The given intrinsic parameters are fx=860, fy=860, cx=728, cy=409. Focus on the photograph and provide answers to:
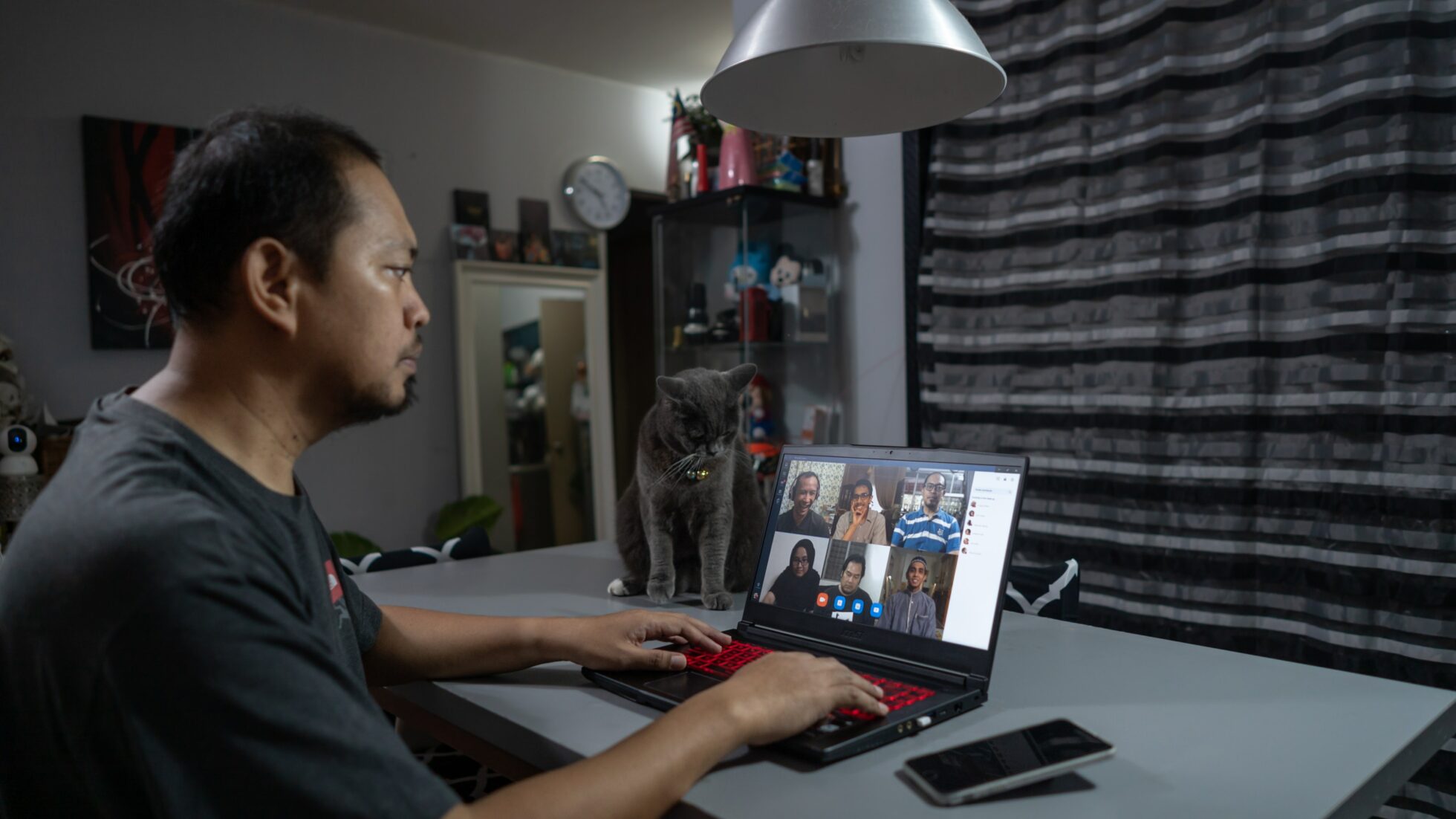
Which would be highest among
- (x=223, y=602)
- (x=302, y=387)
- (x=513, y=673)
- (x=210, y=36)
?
(x=210, y=36)

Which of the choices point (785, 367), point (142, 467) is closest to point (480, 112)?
point (785, 367)

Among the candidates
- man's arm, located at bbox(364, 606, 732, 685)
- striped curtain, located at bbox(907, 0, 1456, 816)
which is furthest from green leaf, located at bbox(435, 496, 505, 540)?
man's arm, located at bbox(364, 606, 732, 685)

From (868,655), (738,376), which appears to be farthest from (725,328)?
(868,655)

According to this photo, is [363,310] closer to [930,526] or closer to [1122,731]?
[930,526]

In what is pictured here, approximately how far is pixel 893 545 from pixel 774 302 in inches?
65.1

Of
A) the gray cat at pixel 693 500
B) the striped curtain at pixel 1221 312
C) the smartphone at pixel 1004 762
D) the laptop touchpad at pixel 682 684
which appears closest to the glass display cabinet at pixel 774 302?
the striped curtain at pixel 1221 312

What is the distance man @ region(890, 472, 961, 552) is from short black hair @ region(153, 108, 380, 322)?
2.30 ft

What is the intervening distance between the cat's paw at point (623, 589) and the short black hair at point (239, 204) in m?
0.87

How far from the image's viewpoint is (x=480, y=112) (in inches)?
165

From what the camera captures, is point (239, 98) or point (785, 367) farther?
point (239, 98)

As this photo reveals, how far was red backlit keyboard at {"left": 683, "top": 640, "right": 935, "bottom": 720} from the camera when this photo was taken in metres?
0.89

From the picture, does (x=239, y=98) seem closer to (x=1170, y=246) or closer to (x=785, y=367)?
(x=785, y=367)

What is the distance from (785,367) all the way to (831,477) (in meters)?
1.55

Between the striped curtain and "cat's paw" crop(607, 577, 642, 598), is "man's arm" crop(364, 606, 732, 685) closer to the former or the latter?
"cat's paw" crop(607, 577, 642, 598)
